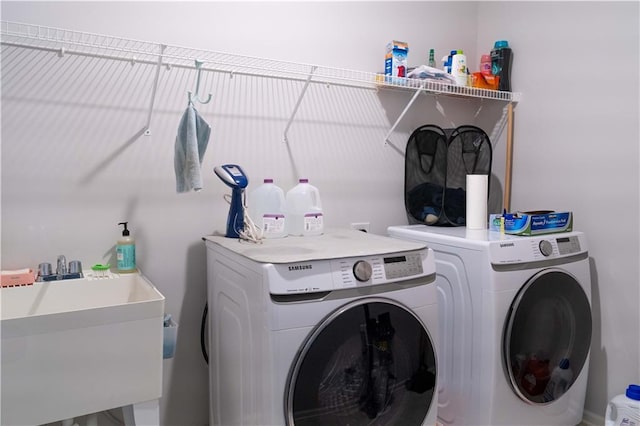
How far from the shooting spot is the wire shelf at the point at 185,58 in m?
1.54

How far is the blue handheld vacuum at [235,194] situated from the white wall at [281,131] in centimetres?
21

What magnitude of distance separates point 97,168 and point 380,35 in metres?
1.57

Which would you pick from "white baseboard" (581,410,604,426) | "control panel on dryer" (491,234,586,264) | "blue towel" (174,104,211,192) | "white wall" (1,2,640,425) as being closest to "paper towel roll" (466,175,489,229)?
Answer: "control panel on dryer" (491,234,586,264)

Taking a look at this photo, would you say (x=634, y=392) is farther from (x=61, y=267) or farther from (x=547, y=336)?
(x=61, y=267)

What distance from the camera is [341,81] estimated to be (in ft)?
7.43

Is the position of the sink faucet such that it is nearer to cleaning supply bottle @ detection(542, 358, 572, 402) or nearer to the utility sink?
the utility sink

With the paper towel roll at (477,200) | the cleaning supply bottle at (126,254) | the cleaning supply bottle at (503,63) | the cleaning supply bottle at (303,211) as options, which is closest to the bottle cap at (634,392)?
the paper towel roll at (477,200)

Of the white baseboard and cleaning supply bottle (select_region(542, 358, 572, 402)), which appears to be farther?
the white baseboard

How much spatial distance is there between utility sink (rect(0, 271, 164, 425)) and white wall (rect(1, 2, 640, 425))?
0.56m

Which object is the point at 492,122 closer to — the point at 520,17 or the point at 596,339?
the point at 520,17

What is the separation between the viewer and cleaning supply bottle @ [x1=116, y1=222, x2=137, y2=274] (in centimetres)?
169

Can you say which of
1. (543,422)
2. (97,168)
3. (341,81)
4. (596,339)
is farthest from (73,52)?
(596,339)

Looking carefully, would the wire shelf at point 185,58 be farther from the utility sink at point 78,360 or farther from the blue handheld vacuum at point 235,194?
→ the utility sink at point 78,360

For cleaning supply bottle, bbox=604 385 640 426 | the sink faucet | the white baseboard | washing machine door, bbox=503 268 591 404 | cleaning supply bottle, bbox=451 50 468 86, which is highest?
cleaning supply bottle, bbox=451 50 468 86
